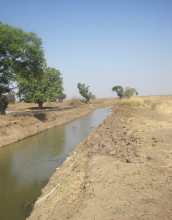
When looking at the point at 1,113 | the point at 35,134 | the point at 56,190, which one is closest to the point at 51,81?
the point at 1,113

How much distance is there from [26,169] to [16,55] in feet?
48.8

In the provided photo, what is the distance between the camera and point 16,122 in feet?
67.5

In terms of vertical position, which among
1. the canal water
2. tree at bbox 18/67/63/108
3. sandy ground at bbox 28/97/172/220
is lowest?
the canal water

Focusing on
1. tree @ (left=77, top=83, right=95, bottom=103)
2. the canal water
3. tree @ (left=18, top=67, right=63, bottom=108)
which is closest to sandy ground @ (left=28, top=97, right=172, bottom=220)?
the canal water

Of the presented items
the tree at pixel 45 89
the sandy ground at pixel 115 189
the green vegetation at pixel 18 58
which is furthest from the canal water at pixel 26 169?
the tree at pixel 45 89

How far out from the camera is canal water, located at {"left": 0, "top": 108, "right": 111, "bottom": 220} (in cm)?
731

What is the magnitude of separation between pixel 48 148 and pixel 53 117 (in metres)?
14.0

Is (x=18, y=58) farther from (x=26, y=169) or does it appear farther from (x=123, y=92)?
(x=123, y=92)

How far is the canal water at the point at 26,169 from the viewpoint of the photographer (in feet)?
24.0

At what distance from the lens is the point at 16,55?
74.7 feet

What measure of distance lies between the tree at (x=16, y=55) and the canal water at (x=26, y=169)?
7.28 meters

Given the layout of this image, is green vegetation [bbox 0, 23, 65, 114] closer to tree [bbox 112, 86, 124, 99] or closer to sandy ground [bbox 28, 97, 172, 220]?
sandy ground [bbox 28, 97, 172, 220]

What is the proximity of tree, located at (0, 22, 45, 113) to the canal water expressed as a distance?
7284mm

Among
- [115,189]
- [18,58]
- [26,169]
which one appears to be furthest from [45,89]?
[115,189]
